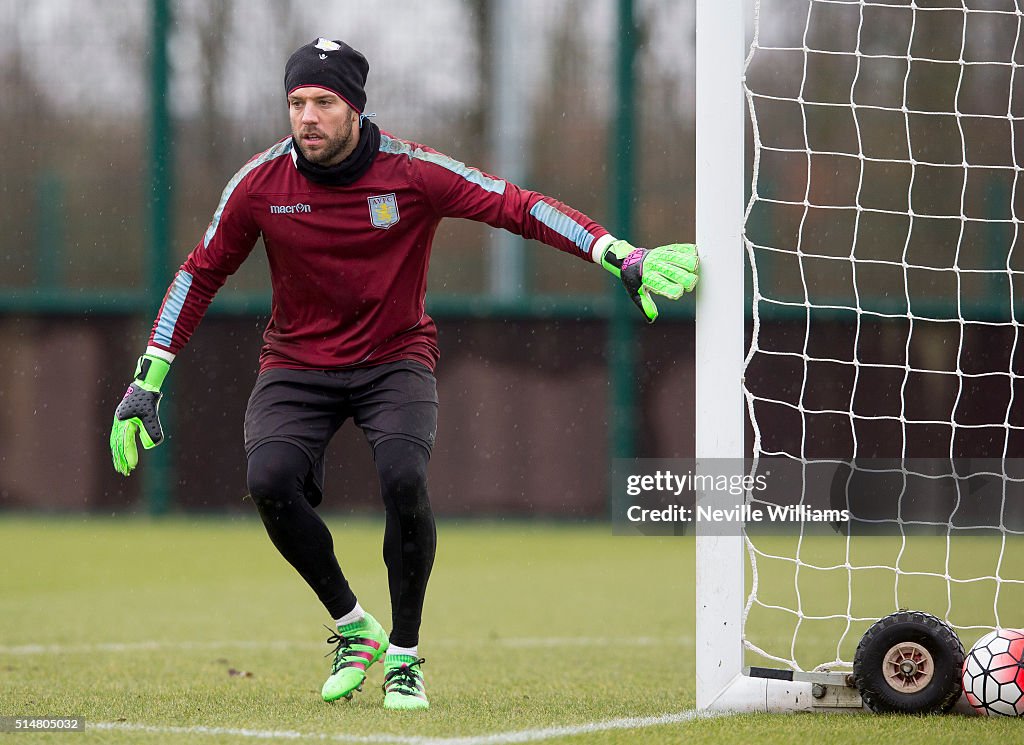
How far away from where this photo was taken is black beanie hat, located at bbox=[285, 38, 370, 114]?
4.33 meters

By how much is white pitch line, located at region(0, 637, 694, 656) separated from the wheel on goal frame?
2115 mm

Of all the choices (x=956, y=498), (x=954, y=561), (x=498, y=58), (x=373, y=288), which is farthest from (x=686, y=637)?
(x=498, y=58)

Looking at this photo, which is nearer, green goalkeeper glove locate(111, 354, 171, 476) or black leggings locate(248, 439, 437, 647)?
black leggings locate(248, 439, 437, 647)

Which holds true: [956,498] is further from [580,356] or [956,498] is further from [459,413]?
[459,413]

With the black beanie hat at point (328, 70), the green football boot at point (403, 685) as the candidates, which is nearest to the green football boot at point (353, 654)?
the green football boot at point (403, 685)

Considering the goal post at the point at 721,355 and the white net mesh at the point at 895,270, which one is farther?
the white net mesh at the point at 895,270

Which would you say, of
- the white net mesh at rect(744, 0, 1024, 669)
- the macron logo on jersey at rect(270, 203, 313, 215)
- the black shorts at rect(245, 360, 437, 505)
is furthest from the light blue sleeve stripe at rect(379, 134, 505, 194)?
the white net mesh at rect(744, 0, 1024, 669)

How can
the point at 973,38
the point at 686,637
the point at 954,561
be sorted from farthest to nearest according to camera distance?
the point at 973,38
the point at 954,561
the point at 686,637

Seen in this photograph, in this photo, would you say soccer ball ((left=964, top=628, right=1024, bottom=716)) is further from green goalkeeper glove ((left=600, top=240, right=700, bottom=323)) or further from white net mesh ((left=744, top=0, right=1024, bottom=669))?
white net mesh ((left=744, top=0, right=1024, bottom=669))

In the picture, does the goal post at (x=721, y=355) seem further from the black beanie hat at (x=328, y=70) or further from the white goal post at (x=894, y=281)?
the white goal post at (x=894, y=281)

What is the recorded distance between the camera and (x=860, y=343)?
11.1 metres

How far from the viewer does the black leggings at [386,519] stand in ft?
14.2

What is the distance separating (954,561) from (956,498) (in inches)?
57.2

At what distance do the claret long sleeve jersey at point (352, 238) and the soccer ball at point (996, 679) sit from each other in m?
1.70
